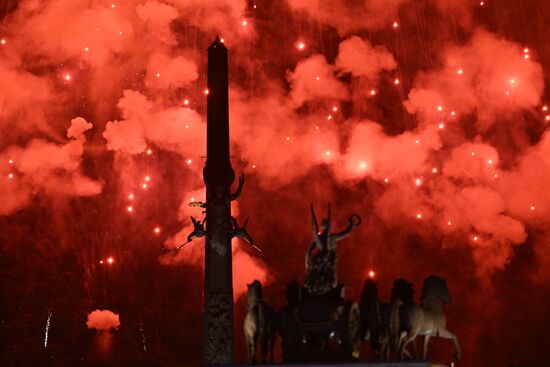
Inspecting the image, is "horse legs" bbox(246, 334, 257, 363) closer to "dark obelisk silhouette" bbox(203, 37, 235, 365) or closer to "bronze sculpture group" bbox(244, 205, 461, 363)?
"bronze sculpture group" bbox(244, 205, 461, 363)

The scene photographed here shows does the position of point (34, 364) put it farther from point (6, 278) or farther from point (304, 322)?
point (304, 322)

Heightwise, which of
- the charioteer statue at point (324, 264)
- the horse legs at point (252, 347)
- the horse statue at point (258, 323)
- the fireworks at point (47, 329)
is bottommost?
the horse legs at point (252, 347)

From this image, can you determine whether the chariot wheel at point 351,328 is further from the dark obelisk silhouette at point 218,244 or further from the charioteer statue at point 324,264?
the dark obelisk silhouette at point 218,244

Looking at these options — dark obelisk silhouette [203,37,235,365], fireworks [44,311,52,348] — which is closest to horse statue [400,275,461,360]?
dark obelisk silhouette [203,37,235,365]

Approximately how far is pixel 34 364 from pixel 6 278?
2.97 meters

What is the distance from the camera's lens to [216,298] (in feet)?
75.5

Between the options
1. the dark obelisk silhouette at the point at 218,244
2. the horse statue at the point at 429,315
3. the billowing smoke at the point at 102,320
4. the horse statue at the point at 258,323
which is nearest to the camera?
the horse statue at the point at 429,315

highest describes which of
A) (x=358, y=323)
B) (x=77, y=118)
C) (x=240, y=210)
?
(x=77, y=118)

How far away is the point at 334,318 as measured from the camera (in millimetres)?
18531

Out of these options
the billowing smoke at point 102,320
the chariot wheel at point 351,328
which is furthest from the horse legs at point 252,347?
the billowing smoke at point 102,320

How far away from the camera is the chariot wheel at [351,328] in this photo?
60.3ft

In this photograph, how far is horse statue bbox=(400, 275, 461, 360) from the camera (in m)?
18.3

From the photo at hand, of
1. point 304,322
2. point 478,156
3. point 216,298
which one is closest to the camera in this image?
point 304,322

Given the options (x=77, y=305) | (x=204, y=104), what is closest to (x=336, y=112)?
(x=204, y=104)
